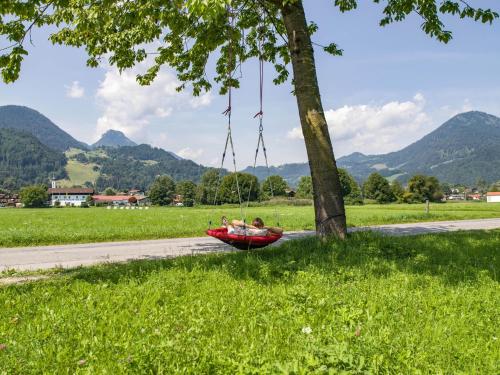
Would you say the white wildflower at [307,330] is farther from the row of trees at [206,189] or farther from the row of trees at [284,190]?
the row of trees at [206,189]

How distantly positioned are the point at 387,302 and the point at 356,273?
1.75 meters

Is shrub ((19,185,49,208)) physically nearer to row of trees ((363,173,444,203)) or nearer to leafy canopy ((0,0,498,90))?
row of trees ((363,173,444,203))

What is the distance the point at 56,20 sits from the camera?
11945mm

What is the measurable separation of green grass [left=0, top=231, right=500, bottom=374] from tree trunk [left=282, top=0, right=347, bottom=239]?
185 cm

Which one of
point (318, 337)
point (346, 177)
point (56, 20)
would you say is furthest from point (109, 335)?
point (346, 177)

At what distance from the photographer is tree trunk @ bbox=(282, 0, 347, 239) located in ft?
39.1

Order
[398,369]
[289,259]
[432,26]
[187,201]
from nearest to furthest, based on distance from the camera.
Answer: [398,369], [289,259], [432,26], [187,201]

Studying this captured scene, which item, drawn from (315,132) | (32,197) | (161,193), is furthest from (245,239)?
(32,197)

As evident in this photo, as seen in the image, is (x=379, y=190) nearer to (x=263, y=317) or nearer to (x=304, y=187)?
(x=304, y=187)

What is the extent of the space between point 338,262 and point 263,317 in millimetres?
3840

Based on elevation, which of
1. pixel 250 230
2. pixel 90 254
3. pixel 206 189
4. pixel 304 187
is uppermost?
pixel 206 189

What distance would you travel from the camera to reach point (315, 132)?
12.0m

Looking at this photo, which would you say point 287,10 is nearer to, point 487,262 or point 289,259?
point 289,259

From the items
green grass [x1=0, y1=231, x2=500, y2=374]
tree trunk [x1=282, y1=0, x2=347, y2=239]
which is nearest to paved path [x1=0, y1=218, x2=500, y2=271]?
green grass [x1=0, y1=231, x2=500, y2=374]
